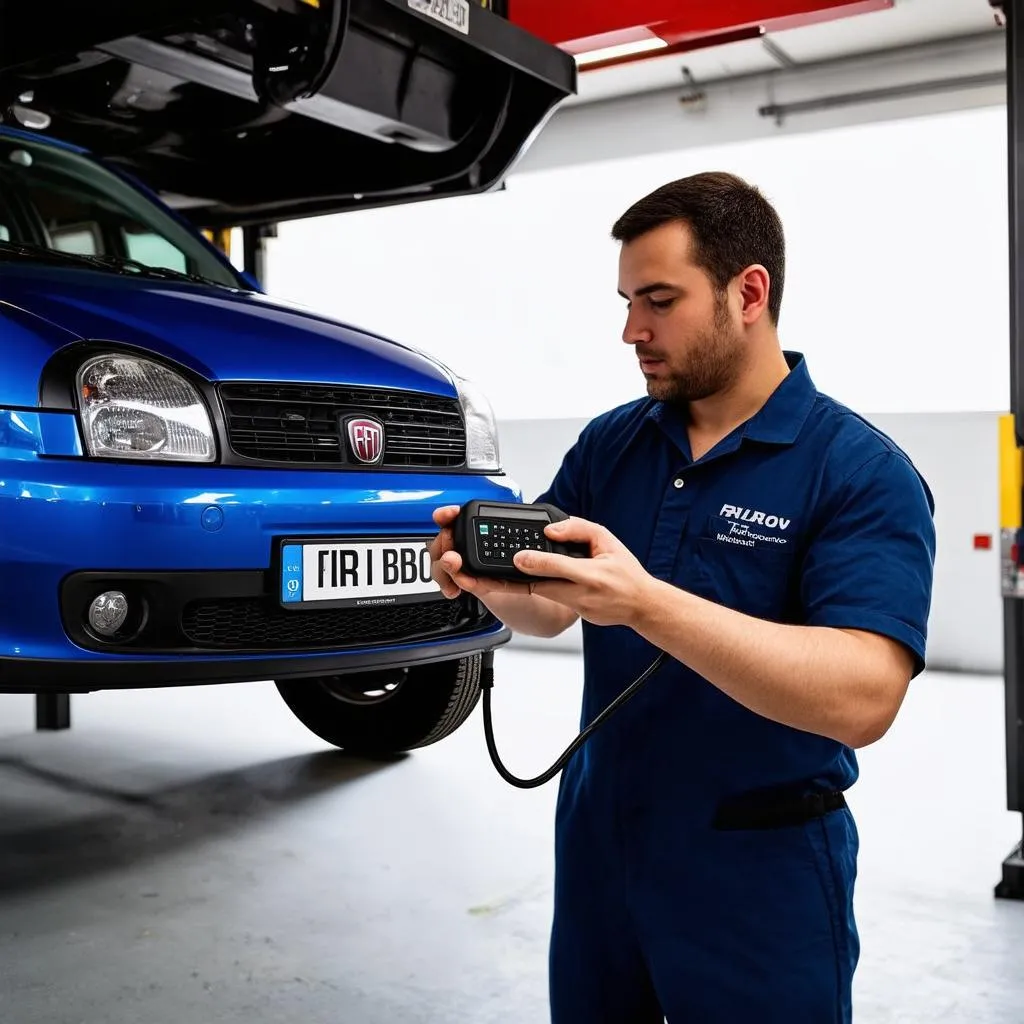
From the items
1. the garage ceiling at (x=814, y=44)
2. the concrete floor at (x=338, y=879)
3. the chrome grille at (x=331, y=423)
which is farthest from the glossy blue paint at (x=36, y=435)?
the garage ceiling at (x=814, y=44)

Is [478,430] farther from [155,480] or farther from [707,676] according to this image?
[707,676]

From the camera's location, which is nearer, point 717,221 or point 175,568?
point 717,221

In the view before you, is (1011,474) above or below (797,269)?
below

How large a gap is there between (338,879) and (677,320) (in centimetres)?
183

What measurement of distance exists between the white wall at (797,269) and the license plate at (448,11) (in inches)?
141

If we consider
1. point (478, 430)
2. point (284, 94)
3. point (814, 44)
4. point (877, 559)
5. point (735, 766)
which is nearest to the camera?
point (877, 559)

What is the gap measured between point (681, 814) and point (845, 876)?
0.60ft

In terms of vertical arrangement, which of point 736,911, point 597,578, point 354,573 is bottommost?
point 736,911

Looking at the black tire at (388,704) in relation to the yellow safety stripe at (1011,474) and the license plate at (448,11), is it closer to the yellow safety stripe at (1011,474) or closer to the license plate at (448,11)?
the yellow safety stripe at (1011,474)

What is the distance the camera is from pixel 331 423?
2457 mm

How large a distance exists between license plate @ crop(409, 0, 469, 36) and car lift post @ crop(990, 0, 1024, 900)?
1.35 meters

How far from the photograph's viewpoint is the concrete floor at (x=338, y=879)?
6.89ft

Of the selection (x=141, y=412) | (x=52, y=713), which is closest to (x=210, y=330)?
(x=141, y=412)

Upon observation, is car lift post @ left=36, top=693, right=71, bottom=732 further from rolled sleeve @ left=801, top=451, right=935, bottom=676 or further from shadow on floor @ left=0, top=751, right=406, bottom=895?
rolled sleeve @ left=801, top=451, right=935, bottom=676
